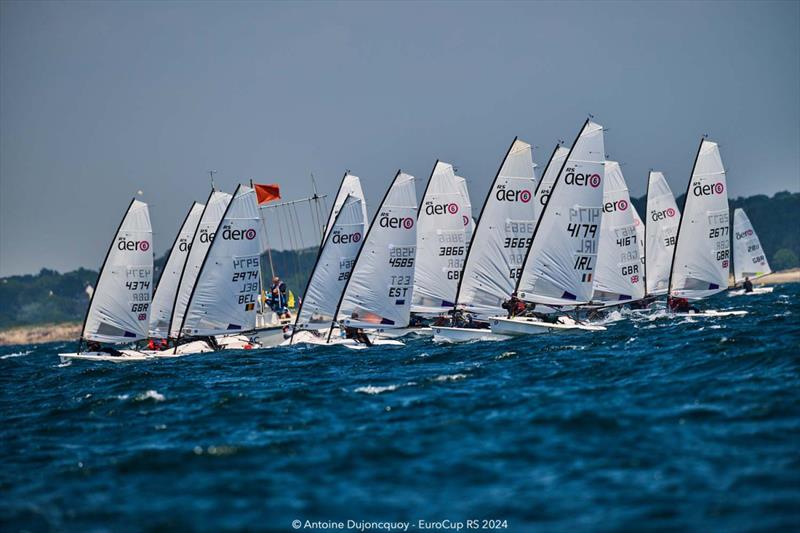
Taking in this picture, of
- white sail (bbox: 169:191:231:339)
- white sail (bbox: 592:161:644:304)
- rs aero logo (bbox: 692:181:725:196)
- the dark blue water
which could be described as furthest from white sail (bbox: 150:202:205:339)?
rs aero logo (bbox: 692:181:725:196)

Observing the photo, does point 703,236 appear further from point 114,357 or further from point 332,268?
point 114,357

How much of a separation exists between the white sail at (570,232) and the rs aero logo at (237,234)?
1565 centimetres

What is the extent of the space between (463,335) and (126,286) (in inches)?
778

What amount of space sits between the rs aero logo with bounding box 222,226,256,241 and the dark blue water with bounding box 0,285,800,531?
19.2 metres

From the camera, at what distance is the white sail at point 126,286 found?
5194cm

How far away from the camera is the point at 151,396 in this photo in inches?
1151

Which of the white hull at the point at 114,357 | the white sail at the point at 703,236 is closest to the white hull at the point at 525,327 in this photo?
the white sail at the point at 703,236

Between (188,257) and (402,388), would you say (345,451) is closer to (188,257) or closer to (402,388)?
(402,388)

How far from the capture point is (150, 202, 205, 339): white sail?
5953 centimetres

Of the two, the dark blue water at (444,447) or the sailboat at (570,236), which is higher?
the sailboat at (570,236)

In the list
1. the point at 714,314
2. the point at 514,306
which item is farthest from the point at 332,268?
the point at 714,314

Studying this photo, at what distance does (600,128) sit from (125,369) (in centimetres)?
2377

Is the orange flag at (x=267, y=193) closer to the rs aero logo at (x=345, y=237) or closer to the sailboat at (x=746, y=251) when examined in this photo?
the rs aero logo at (x=345, y=237)

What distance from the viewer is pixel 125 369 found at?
42.8 metres
